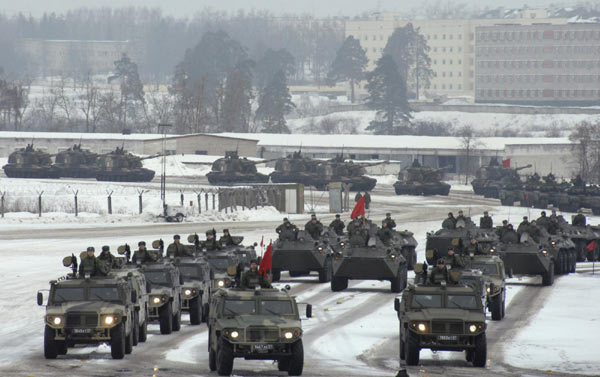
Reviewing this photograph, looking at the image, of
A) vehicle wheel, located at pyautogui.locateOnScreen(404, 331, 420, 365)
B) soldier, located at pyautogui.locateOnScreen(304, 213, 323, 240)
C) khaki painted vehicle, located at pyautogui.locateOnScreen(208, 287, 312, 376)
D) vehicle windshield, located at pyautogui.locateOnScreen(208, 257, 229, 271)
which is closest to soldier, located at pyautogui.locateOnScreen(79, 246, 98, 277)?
khaki painted vehicle, located at pyautogui.locateOnScreen(208, 287, 312, 376)

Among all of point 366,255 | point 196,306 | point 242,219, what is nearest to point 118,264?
point 196,306

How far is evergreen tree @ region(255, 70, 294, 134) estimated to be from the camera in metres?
163

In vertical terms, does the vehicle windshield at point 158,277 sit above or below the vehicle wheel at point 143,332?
above

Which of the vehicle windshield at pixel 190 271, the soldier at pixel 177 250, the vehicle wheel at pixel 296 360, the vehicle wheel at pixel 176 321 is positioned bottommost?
the vehicle wheel at pixel 176 321

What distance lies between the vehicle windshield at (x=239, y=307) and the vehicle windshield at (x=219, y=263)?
9.07 m

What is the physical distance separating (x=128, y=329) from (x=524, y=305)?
40.2ft

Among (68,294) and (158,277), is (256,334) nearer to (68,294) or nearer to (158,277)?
(68,294)

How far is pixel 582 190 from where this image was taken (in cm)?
7900

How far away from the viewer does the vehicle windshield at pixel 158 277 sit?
1018 inches

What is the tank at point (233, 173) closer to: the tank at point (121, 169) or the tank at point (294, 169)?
the tank at point (294, 169)

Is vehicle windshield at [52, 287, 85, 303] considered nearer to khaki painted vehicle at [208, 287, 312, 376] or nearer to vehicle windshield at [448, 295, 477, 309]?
khaki painted vehicle at [208, 287, 312, 376]

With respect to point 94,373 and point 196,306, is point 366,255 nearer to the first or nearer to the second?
point 196,306

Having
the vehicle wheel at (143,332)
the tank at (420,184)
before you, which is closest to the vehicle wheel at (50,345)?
the vehicle wheel at (143,332)

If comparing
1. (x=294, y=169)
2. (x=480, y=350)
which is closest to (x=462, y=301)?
(x=480, y=350)
